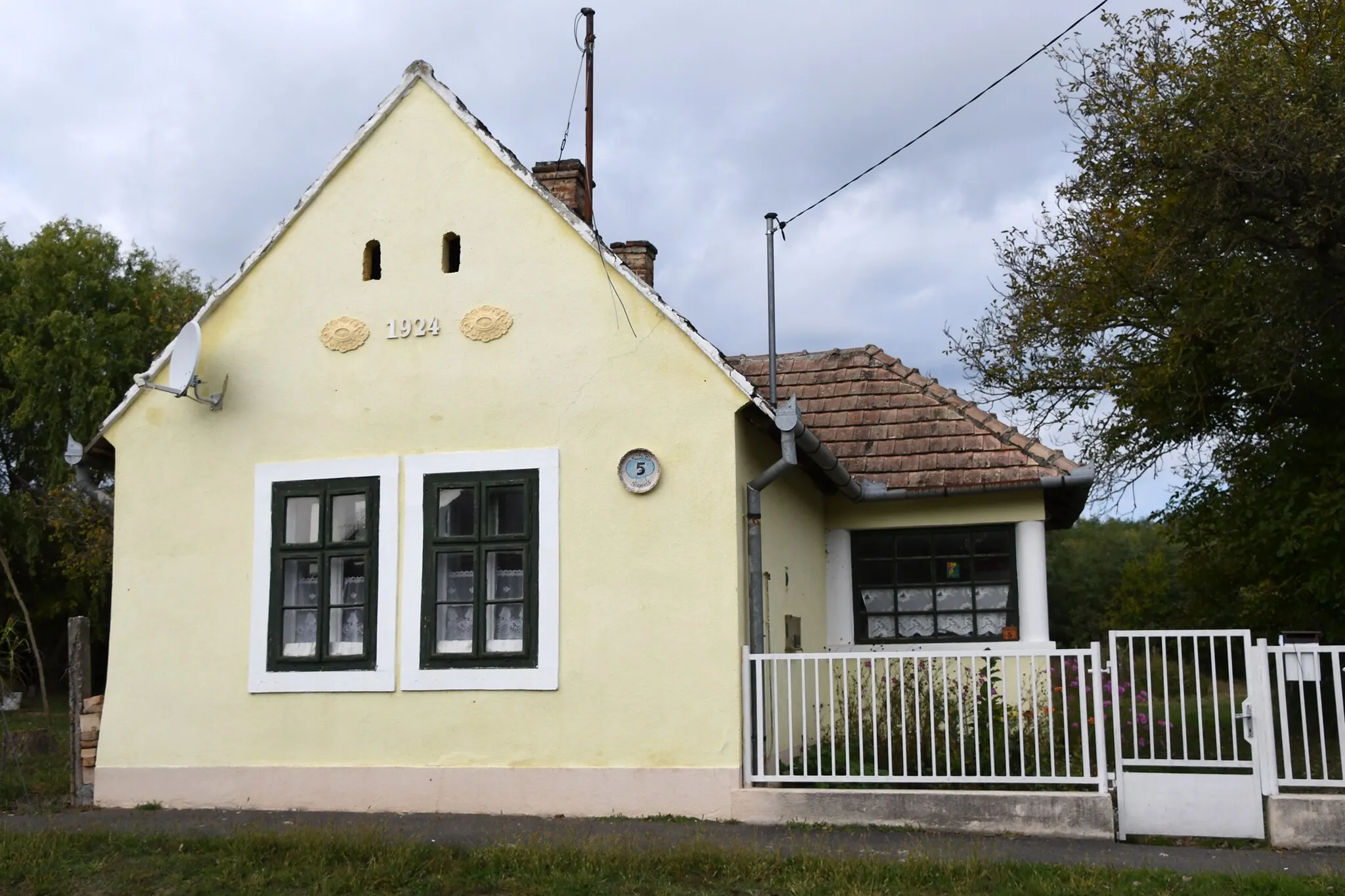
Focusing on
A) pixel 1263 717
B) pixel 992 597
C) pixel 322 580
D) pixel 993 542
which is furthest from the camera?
pixel 993 542

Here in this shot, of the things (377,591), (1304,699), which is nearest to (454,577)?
(377,591)

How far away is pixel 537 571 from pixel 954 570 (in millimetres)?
4621

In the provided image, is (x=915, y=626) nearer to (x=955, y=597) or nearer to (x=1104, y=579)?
(x=955, y=597)

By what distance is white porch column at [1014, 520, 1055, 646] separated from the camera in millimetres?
12562

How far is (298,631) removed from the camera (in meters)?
11.3

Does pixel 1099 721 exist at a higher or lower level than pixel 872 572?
lower

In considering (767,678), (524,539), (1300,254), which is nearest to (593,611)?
(524,539)

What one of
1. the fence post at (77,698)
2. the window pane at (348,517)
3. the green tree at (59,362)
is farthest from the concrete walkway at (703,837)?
the green tree at (59,362)

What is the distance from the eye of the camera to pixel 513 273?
11195 mm

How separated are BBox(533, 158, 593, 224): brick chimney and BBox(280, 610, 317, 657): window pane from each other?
4.42 m

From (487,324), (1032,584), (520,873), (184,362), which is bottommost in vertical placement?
(520,873)

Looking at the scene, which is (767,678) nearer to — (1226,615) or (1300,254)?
(1300,254)

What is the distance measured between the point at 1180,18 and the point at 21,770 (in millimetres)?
15399

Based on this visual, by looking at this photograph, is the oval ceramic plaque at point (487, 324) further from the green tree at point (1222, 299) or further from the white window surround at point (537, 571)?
the green tree at point (1222, 299)
